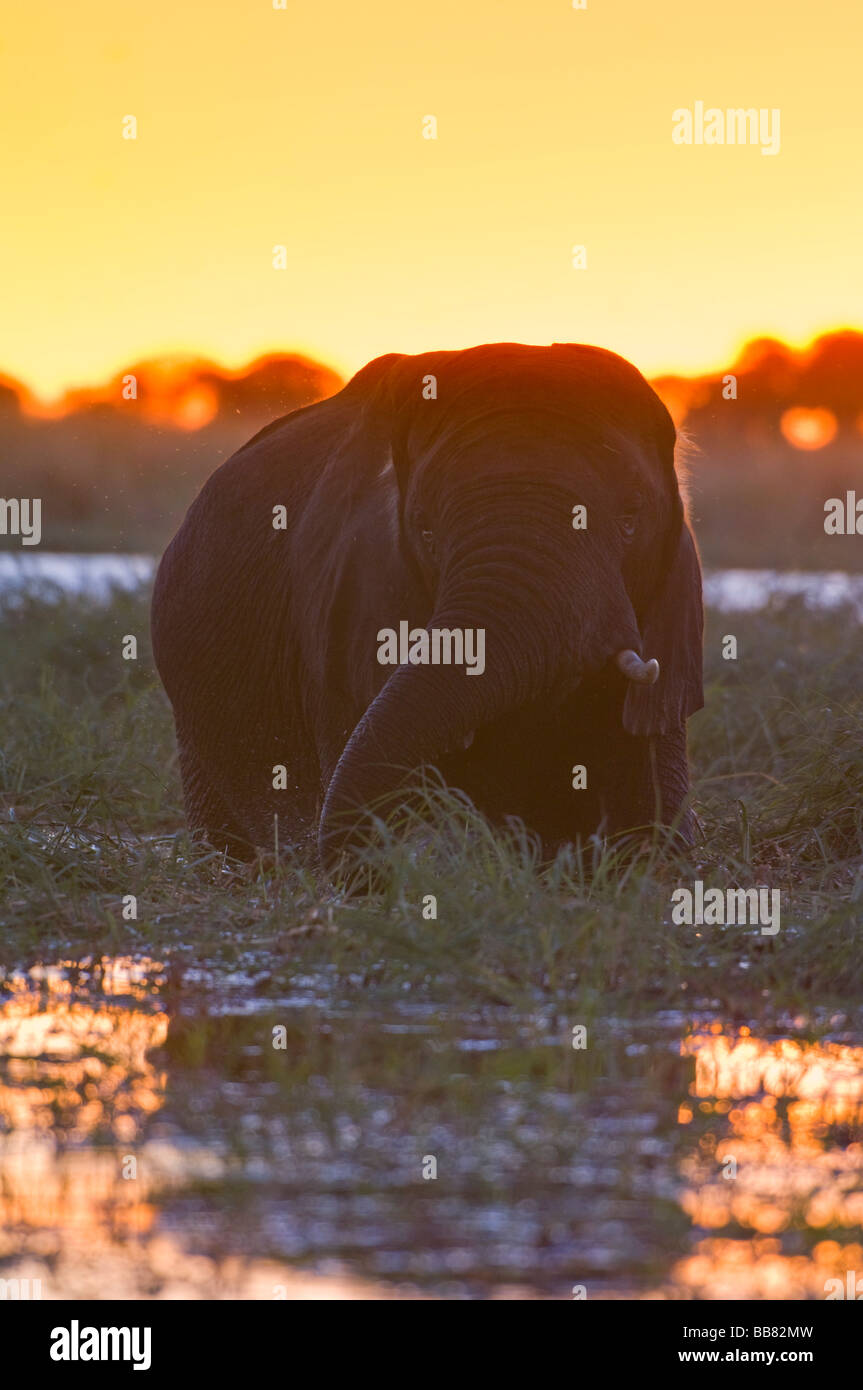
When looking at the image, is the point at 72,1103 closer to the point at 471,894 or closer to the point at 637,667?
the point at 471,894

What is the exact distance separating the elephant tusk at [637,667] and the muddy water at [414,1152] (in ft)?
4.55

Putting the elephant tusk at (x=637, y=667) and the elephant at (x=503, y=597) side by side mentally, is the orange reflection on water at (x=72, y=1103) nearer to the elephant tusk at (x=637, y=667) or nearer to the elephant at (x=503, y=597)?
the elephant at (x=503, y=597)

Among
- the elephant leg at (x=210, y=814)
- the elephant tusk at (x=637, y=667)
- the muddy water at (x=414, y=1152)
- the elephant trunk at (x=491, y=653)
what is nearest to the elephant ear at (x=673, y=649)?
the elephant tusk at (x=637, y=667)

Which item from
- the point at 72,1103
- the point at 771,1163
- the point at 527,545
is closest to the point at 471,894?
the point at 527,545

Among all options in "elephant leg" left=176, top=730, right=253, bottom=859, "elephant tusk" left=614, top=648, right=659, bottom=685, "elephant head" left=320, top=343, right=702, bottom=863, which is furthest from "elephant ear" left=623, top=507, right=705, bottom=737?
"elephant leg" left=176, top=730, right=253, bottom=859

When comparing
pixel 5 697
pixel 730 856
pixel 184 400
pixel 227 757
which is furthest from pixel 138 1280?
pixel 184 400

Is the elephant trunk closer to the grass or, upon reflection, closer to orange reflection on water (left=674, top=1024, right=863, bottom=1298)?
the grass

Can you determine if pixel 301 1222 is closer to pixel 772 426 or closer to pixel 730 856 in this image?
pixel 730 856

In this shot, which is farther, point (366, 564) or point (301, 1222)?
point (366, 564)

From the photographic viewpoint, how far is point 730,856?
6.34 meters

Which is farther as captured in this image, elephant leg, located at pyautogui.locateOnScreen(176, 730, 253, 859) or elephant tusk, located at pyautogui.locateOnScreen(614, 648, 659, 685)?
elephant leg, located at pyautogui.locateOnScreen(176, 730, 253, 859)

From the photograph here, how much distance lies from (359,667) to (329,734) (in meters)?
0.40

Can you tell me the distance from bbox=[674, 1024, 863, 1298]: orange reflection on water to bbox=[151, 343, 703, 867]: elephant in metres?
1.47

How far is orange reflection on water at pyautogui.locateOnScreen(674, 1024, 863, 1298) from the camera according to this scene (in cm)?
336
